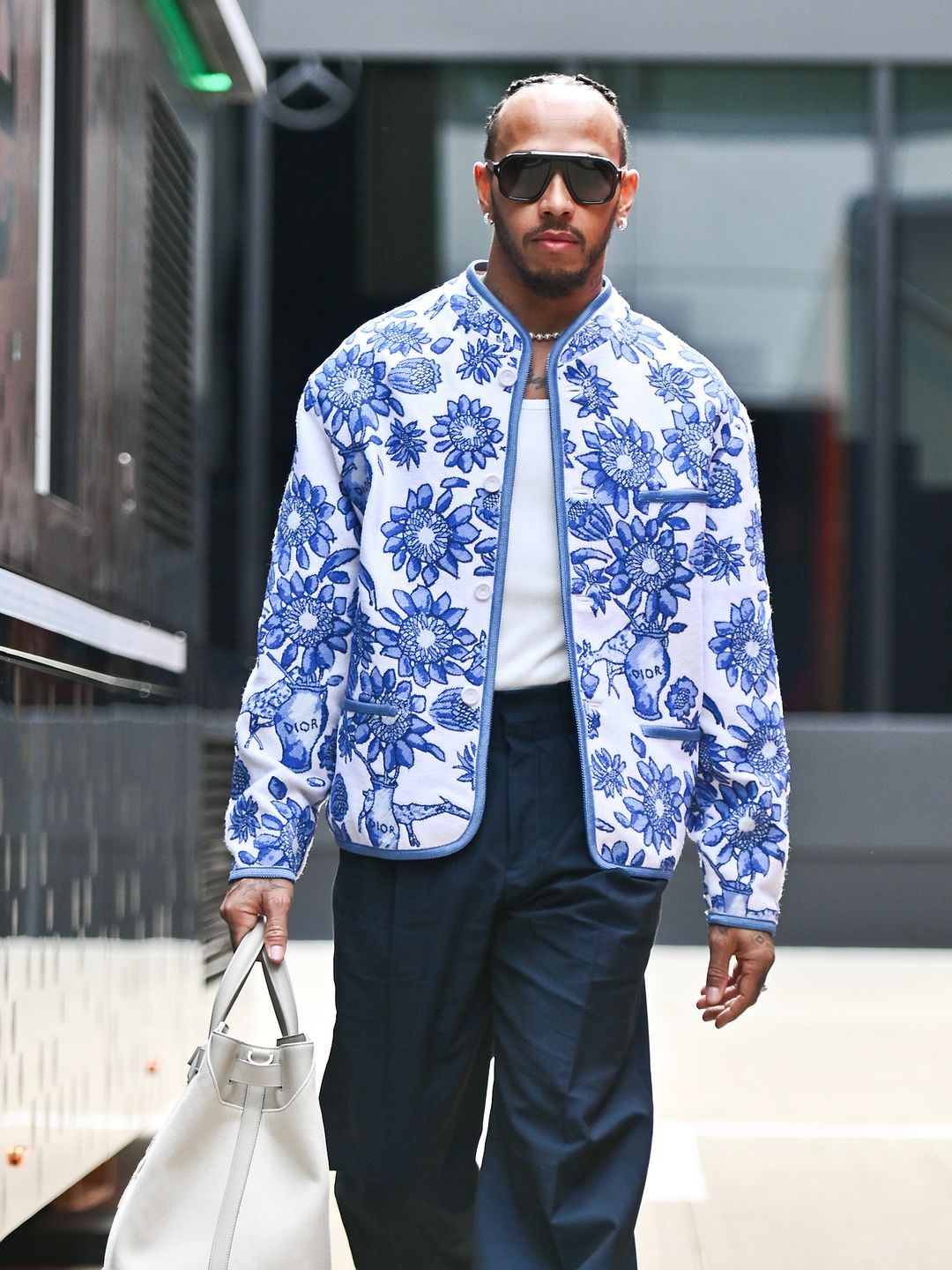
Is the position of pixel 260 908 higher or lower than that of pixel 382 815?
lower

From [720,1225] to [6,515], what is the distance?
7.40ft

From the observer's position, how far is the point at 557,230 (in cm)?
244

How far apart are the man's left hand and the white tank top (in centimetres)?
41

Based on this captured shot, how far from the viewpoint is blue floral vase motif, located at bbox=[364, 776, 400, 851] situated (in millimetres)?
2365

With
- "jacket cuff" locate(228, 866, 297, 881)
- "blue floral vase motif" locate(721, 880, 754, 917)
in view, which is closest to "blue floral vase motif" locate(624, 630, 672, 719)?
"blue floral vase motif" locate(721, 880, 754, 917)

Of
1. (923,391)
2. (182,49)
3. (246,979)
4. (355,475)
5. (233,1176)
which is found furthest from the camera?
(923,391)

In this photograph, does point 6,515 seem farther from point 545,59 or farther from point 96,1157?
point 545,59

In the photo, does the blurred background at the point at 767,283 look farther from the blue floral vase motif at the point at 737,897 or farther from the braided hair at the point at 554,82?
the braided hair at the point at 554,82

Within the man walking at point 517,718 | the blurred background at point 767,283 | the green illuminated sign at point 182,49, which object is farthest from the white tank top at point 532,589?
the blurred background at point 767,283

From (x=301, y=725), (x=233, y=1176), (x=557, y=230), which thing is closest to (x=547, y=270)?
(x=557, y=230)

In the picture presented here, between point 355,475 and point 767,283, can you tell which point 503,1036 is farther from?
point 767,283

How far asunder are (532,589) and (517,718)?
16 centimetres

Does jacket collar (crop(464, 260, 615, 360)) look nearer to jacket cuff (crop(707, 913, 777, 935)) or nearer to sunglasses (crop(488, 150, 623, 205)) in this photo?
sunglasses (crop(488, 150, 623, 205))

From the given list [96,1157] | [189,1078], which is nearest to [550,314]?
[189,1078]
